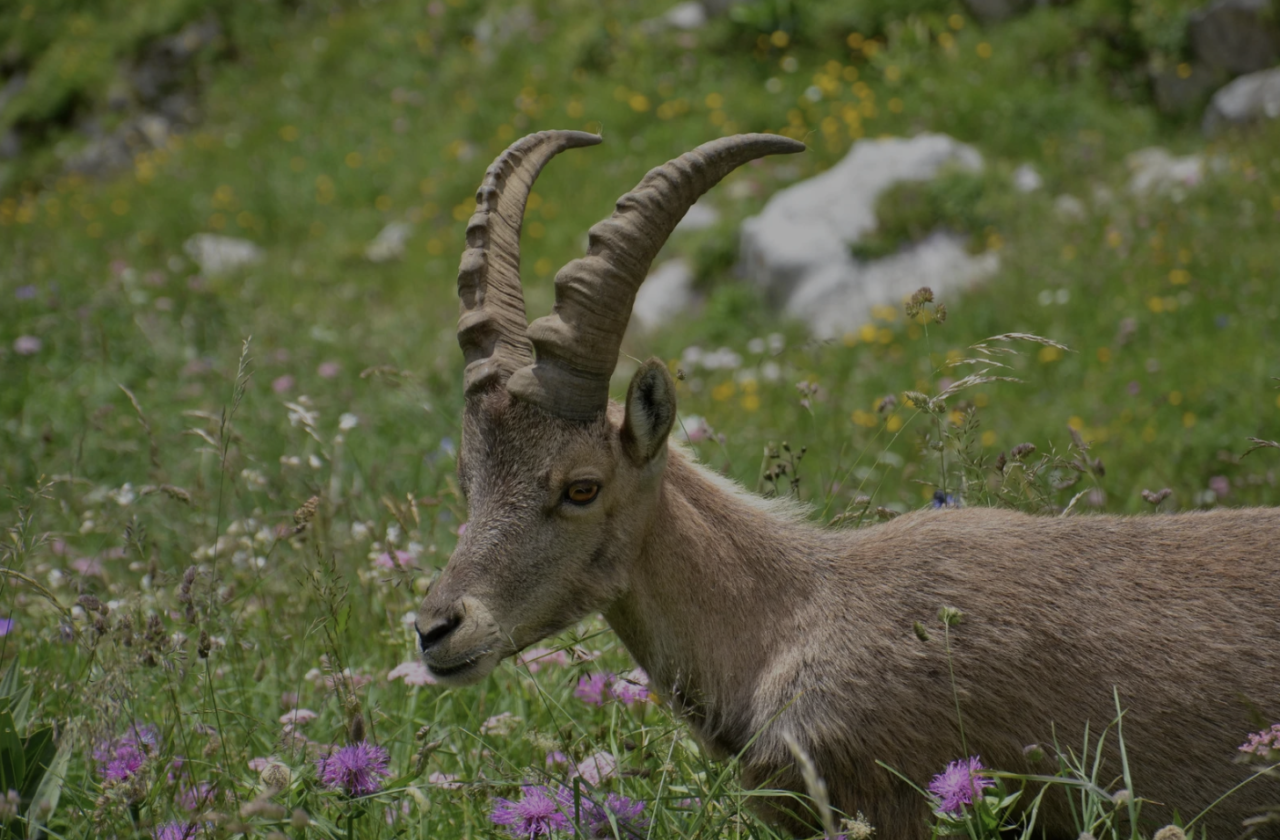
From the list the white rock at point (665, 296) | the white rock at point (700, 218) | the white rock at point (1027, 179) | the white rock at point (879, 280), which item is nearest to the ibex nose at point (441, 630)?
the white rock at point (879, 280)

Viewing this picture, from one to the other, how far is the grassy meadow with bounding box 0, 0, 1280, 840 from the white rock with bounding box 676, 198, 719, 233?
175 mm

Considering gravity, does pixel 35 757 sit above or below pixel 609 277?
below

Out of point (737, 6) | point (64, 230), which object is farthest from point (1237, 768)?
point (64, 230)

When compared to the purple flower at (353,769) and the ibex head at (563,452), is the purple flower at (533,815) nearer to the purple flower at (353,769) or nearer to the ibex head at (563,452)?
the purple flower at (353,769)


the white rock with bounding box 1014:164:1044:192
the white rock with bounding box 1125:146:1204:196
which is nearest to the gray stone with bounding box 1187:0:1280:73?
the white rock with bounding box 1125:146:1204:196

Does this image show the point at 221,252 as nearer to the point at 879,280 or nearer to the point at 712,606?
the point at 879,280

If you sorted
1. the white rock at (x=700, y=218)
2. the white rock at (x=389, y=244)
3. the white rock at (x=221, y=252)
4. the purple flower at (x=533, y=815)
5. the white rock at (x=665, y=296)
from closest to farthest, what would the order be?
1. the purple flower at (x=533, y=815)
2. the white rock at (x=665, y=296)
3. the white rock at (x=700, y=218)
4. the white rock at (x=221, y=252)
5. the white rock at (x=389, y=244)

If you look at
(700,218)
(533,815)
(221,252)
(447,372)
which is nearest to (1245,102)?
(700,218)

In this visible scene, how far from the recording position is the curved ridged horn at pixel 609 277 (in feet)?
11.8

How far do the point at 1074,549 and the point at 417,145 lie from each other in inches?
526

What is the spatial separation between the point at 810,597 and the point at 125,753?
2.23m

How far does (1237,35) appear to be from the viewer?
10570mm

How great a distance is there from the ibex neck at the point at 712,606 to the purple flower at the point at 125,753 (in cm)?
151

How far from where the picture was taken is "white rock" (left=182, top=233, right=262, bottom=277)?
532 inches
